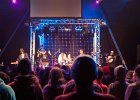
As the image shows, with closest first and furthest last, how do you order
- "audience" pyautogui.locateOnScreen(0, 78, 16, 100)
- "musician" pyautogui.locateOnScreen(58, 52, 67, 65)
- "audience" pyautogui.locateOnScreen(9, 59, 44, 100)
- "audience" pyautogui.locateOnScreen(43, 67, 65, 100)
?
"audience" pyautogui.locateOnScreen(0, 78, 16, 100) < "audience" pyautogui.locateOnScreen(9, 59, 44, 100) < "audience" pyautogui.locateOnScreen(43, 67, 65, 100) < "musician" pyautogui.locateOnScreen(58, 52, 67, 65)

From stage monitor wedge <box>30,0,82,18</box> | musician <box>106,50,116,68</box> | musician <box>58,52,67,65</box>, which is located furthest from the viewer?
musician <box>58,52,67,65</box>

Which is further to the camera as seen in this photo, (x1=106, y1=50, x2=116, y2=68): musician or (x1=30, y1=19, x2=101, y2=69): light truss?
(x1=30, y1=19, x2=101, y2=69): light truss

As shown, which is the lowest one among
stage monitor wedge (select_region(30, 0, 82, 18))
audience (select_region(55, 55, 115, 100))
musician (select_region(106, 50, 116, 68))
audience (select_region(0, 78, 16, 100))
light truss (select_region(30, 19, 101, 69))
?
audience (select_region(0, 78, 16, 100))

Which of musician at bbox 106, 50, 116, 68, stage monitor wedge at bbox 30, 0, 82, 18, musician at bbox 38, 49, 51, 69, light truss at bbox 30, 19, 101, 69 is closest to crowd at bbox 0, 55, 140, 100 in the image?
musician at bbox 106, 50, 116, 68

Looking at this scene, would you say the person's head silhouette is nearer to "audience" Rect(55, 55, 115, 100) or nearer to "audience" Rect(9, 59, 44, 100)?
"audience" Rect(55, 55, 115, 100)

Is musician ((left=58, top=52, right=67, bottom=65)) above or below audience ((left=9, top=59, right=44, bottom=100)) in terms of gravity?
above

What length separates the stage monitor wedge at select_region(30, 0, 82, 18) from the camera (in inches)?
684

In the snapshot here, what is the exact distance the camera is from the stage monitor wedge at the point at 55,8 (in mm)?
17375


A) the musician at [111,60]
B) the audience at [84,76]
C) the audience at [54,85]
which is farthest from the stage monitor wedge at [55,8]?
the audience at [84,76]

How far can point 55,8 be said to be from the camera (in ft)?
57.4

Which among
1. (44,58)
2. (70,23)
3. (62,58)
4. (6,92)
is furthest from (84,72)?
(62,58)

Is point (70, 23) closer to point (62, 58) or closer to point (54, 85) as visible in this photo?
point (62, 58)

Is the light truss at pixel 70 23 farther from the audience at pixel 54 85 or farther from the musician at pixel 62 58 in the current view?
the audience at pixel 54 85

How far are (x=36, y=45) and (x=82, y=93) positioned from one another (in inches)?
633
